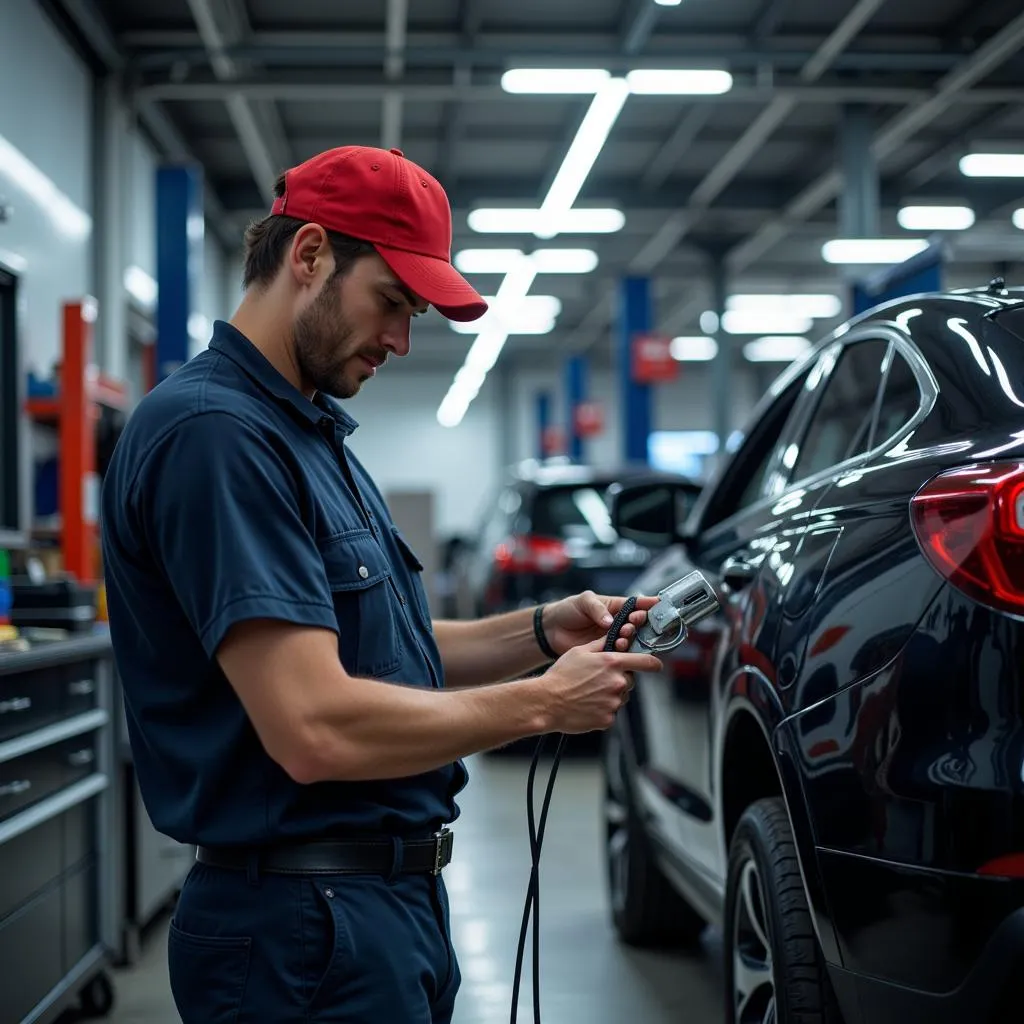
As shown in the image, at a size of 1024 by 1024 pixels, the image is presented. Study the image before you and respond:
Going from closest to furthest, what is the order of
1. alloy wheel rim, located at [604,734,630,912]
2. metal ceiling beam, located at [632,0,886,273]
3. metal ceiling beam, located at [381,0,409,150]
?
alloy wheel rim, located at [604,734,630,912]
metal ceiling beam, located at [381,0,409,150]
metal ceiling beam, located at [632,0,886,273]

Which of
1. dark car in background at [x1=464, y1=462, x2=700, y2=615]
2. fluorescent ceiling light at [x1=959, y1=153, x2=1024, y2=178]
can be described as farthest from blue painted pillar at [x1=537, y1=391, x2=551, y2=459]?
dark car in background at [x1=464, y1=462, x2=700, y2=615]

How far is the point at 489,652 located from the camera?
1.97 meters

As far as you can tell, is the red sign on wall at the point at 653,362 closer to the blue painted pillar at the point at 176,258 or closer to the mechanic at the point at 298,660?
the blue painted pillar at the point at 176,258

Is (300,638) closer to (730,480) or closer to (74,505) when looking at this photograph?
(730,480)

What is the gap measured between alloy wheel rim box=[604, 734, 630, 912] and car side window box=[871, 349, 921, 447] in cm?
184

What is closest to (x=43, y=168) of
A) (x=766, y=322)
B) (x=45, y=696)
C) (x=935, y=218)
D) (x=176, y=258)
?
(x=176, y=258)

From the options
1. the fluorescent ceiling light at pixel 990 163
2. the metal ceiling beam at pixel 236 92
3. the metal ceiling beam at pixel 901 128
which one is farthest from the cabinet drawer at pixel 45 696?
A: the fluorescent ceiling light at pixel 990 163

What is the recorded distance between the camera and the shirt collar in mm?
1531

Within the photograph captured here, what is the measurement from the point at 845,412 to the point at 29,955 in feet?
7.14

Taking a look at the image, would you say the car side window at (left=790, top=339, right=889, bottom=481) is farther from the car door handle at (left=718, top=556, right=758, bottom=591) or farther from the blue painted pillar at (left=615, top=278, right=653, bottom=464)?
the blue painted pillar at (left=615, top=278, right=653, bottom=464)

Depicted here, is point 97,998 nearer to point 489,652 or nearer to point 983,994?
point 489,652

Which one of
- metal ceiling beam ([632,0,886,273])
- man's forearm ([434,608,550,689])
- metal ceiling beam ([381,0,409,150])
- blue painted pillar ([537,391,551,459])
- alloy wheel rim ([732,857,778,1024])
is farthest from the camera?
blue painted pillar ([537,391,551,459])

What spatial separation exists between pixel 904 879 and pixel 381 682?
0.74 m

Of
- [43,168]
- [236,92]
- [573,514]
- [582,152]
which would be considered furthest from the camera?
[582,152]
